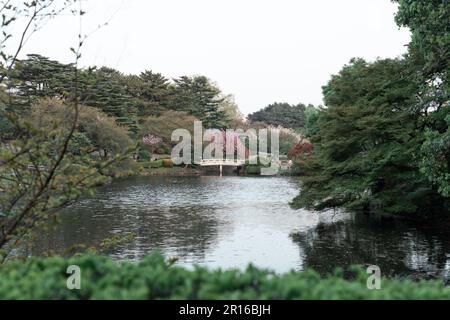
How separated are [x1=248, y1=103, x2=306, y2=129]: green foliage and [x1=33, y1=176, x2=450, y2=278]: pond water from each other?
44.5m

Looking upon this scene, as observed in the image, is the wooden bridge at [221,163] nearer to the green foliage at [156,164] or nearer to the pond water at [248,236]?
the green foliage at [156,164]

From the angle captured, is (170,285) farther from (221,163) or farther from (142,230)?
(221,163)

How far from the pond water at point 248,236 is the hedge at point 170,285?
21.9 ft

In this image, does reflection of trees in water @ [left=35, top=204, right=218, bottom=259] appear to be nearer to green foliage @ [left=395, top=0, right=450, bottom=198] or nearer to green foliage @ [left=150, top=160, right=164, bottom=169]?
green foliage @ [left=395, top=0, right=450, bottom=198]

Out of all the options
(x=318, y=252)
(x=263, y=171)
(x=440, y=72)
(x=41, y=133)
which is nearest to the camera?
(x=41, y=133)

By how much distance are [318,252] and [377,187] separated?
535cm

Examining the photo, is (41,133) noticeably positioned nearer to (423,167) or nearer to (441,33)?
(441,33)

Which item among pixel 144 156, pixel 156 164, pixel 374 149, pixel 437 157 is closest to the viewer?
pixel 437 157

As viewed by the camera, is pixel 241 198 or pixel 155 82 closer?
pixel 241 198

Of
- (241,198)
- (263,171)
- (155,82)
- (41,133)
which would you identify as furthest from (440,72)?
(155,82)

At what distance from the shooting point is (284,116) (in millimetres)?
65938

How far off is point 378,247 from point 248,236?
322 cm

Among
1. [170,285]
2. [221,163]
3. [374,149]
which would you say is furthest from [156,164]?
[170,285]
